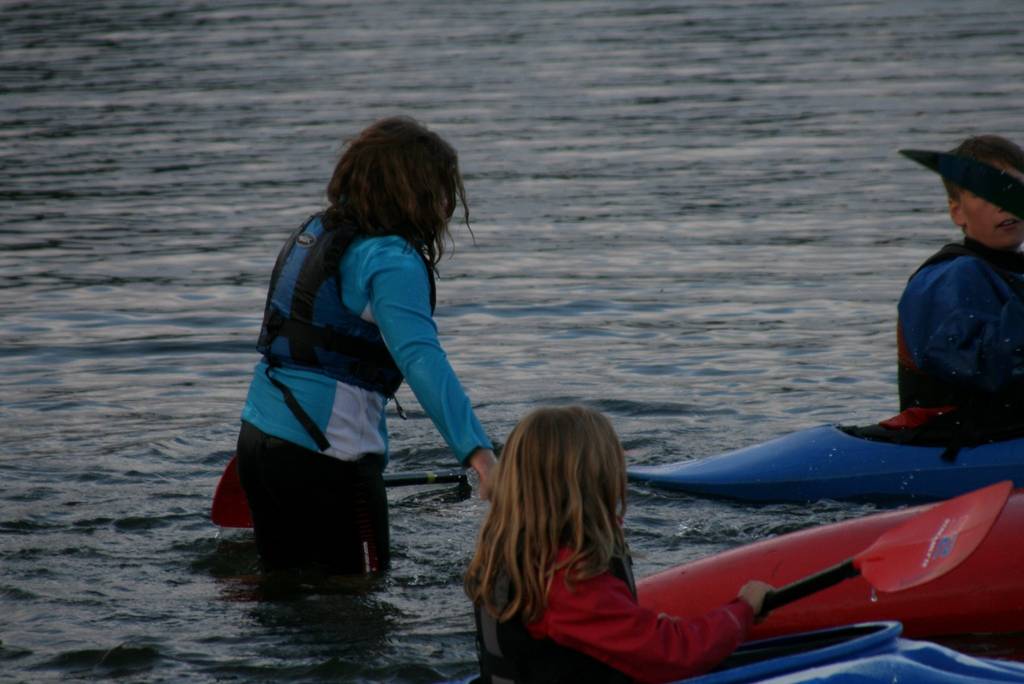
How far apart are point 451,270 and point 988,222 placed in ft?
17.7

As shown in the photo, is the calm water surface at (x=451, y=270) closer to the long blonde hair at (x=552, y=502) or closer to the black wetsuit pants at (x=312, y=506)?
the black wetsuit pants at (x=312, y=506)

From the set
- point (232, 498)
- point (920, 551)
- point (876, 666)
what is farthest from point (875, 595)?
point (232, 498)

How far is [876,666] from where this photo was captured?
3.42m

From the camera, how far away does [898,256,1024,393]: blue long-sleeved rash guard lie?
5.41m

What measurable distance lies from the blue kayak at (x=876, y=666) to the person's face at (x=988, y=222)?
7.15 ft

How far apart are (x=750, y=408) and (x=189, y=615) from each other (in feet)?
10.1

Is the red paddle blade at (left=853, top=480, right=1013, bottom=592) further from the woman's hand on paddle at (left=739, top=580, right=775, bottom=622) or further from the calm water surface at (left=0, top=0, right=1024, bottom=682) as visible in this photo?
the calm water surface at (left=0, top=0, right=1024, bottom=682)

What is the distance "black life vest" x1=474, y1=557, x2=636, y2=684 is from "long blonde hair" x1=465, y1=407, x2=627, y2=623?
0.15ft

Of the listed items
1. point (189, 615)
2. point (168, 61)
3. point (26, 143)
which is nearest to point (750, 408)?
point (189, 615)

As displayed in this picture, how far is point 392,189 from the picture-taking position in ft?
13.7

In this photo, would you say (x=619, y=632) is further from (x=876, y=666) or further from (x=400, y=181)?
(x=400, y=181)

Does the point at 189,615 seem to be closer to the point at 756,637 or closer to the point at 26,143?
the point at 756,637

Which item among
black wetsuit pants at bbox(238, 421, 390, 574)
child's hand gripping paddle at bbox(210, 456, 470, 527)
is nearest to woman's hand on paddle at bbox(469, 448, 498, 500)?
black wetsuit pants at bbox(238, 421, 390, 574)

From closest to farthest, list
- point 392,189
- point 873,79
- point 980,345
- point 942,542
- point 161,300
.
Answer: point 942,542
point 392,189
point 980,345
point 161,300
point 873,79
